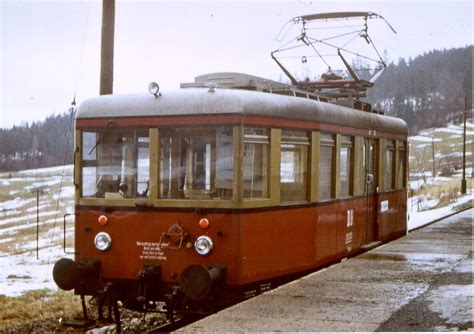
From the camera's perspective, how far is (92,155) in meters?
8.80

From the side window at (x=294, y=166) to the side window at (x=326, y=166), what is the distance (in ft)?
1.40

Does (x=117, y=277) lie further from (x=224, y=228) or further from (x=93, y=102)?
(x=93, y=102)

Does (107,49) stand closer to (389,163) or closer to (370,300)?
(389,163)

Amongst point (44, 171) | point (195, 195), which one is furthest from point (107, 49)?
point (44, 171)

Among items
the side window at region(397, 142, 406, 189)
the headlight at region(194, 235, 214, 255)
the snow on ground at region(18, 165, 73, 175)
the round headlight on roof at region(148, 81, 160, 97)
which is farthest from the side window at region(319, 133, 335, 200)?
the snow on ground at region(18, 165, 73, 175)

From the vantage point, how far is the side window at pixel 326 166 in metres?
9.61

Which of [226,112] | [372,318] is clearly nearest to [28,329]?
[226,112]

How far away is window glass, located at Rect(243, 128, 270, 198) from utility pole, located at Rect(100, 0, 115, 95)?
5.23m

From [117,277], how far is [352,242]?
12.9ft

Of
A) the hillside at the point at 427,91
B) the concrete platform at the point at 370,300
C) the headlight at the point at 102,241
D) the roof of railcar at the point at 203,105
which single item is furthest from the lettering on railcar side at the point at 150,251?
the hillside at the point at 427,91

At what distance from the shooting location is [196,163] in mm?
8320

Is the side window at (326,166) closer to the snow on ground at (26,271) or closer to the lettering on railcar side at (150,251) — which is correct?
the lettering on railcar side at (150,251)

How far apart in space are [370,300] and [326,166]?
2570 mm

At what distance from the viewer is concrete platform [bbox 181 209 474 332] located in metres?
6.59
